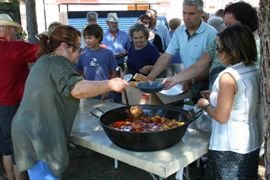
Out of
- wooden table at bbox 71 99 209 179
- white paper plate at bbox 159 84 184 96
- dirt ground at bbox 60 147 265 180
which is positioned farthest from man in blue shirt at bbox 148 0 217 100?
dirt ground at bbox 60 147 265 180

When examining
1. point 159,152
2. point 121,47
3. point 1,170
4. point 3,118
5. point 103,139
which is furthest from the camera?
point 121,47

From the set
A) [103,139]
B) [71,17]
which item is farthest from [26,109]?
[71,17]

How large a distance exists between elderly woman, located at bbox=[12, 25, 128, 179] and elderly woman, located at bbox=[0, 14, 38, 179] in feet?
1.97

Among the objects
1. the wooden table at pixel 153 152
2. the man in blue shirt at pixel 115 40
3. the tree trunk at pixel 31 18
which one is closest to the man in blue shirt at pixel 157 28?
the man in blue shirt at pixel 115 40

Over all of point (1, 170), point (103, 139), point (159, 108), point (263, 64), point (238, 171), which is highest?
point (263, 64)

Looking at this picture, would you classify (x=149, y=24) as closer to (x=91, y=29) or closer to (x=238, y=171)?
(x=91, y=29)

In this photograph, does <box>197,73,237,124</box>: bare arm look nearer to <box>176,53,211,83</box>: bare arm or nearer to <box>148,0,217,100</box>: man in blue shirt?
<box>176,53,211,83</box>: bare arm

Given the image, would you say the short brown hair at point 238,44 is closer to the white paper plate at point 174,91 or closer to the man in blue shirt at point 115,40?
the white paper plate at point 174,91

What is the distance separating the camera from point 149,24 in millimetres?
5215

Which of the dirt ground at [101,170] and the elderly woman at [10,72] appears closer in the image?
the elderly woman at [10,72]

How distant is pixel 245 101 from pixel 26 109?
1.19m

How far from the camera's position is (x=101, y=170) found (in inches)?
128

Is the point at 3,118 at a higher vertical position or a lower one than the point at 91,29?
lower

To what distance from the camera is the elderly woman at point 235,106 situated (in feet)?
5.58
